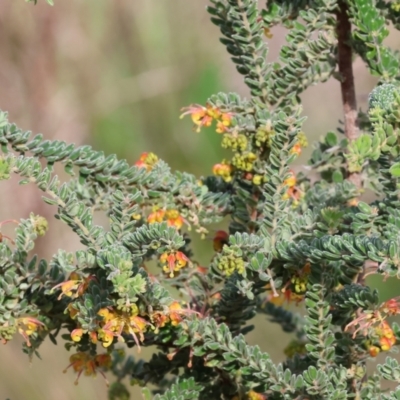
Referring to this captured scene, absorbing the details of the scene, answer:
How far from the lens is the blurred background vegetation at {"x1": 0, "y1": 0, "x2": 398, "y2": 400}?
252 cm

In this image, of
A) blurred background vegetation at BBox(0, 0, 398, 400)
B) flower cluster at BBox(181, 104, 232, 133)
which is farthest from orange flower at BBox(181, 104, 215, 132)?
blurred background vegetation at BBox(0, 0, 398, 400)

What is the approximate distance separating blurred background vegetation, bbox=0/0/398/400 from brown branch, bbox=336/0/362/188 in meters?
1.61

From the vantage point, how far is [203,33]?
9.19ft

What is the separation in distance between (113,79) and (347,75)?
1.89m

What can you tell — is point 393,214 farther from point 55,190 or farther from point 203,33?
point 203,33

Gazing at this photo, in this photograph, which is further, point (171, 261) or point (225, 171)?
point (225, 171)

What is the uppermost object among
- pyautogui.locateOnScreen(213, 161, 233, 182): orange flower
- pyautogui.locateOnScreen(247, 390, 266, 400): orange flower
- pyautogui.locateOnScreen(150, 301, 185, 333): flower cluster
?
pyautogui.locateOnScreen(213, 161, 233, 182): orange flower

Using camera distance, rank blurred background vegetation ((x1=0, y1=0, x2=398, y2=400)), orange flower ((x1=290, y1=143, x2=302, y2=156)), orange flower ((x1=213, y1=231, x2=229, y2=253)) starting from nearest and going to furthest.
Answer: orange flower ((x1=290, y1=143, x2=302, y2=156)) < orange flower ((x1=213, y1=231, x2=229, y2=253)) < blurred background vegetation ((x1=0, y1=0, x2=398, y2=400))

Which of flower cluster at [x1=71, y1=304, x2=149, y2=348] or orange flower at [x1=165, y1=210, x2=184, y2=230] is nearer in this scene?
flower cluster at [x1=71, y1=304, x2=149, y2=348]

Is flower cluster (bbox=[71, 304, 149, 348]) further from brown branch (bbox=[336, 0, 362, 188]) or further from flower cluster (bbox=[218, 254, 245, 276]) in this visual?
brown branch (bbox=[336, 0, 362, 188])

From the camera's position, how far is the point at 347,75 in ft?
2.86

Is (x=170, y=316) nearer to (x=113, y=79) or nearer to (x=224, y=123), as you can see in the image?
(x=224, y=123)

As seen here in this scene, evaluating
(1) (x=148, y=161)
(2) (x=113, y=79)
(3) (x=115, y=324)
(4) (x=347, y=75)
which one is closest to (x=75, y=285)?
A: (3) (x=115, y=324)

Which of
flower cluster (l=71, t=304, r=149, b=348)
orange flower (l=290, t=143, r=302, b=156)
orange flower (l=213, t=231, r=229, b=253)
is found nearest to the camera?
flower cluster (l=71, t=304, r=149, b=348)
